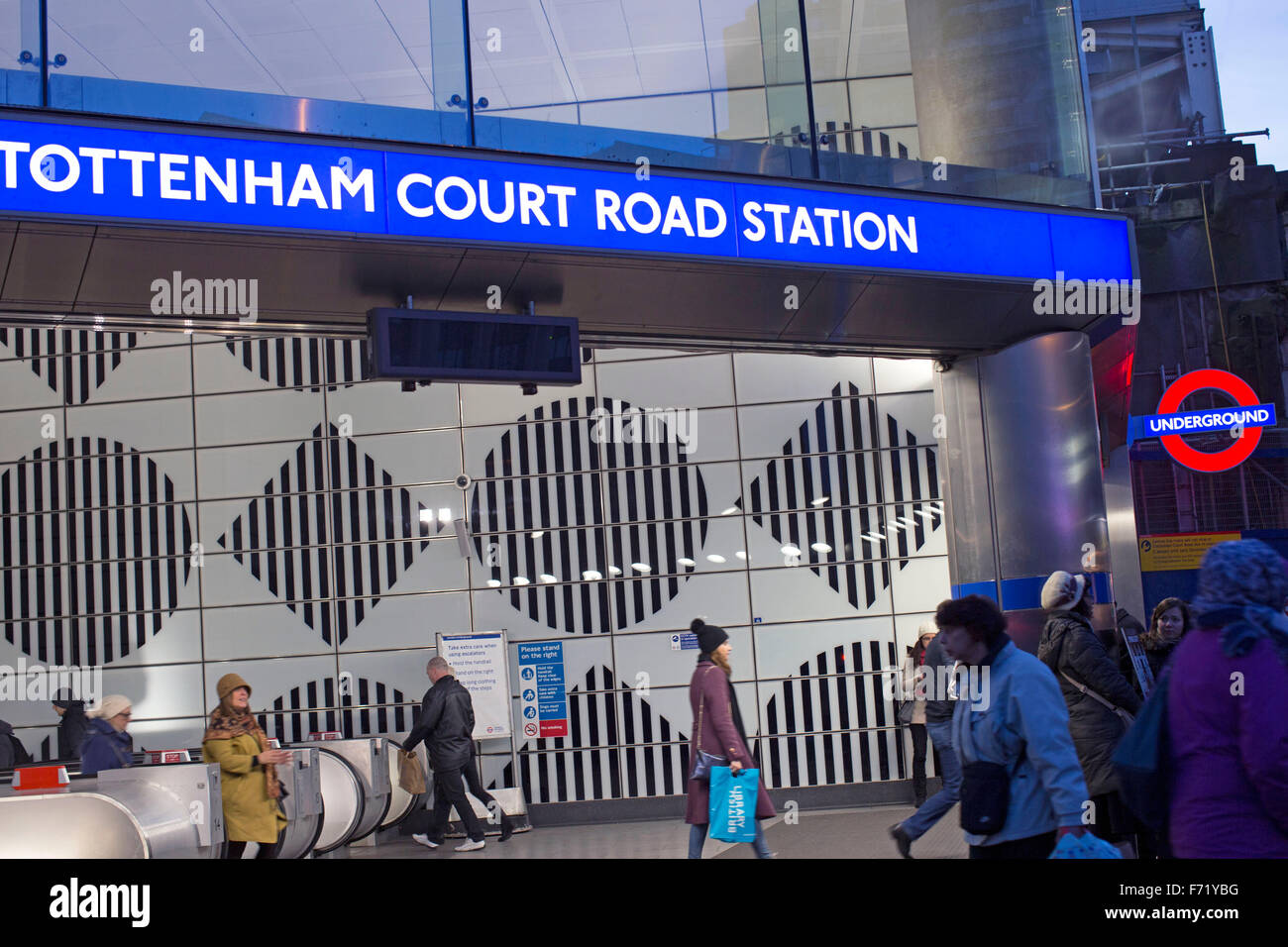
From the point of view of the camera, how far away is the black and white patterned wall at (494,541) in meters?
11.6

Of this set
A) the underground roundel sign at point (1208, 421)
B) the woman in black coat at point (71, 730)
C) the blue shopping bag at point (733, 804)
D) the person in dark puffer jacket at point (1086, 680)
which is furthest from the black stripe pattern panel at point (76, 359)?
the underground roundel sign at point (1208, 421)

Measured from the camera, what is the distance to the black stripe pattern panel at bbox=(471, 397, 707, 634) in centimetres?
1183

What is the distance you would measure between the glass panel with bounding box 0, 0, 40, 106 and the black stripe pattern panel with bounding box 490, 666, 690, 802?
738 centimetres

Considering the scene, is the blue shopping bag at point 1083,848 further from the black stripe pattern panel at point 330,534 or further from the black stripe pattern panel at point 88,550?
the black stripe pattern panel at point 88,550

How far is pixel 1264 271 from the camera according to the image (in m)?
21.9

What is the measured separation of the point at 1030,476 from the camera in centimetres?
852

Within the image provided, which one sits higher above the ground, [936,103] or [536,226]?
[936,103]

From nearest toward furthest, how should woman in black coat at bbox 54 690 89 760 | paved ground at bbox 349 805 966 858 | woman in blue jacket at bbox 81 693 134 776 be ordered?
1. woman in blue jacket at bbox 81 693 134 776
2. paved ground at bbox 349 805 966 858
3. woman in black coat at bbox 54 690 89 760

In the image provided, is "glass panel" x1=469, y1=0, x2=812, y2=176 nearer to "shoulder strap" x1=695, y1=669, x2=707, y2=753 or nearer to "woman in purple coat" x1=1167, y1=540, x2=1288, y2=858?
"shoulder strap" x1=695, y1=669, x2=707, y2=753

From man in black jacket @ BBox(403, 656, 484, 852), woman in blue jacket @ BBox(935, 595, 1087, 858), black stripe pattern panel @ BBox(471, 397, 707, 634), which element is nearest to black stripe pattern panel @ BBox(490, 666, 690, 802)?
black stripe pattern panel @ BBox(471, 397, 707, 634)

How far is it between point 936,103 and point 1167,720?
6.84 m

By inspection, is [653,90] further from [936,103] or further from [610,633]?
[610,633]
